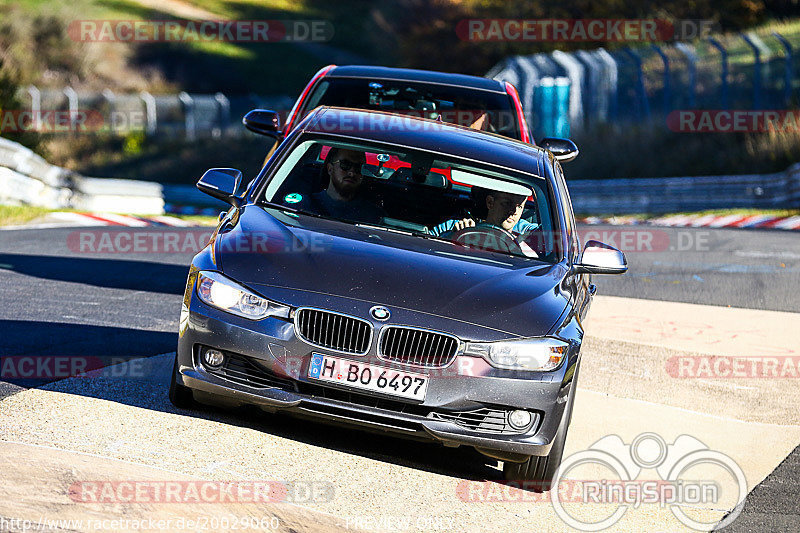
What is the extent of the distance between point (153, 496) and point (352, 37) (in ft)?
238

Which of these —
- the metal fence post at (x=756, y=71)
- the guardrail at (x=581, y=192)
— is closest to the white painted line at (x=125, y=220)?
the guardrail at (x=581, y=192)

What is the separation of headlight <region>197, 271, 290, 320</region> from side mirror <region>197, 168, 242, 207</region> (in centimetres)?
103

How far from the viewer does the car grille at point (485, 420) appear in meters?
5.38

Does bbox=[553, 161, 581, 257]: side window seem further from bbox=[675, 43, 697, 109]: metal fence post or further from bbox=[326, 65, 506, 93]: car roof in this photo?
bbox=[675, 43, 697, 109]: metal fence post

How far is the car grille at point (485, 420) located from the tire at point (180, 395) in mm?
1292

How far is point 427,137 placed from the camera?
22.9ft

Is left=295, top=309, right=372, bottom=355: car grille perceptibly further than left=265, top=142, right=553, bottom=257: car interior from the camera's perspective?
No

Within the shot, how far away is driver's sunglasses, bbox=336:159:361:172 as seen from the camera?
6703 mm

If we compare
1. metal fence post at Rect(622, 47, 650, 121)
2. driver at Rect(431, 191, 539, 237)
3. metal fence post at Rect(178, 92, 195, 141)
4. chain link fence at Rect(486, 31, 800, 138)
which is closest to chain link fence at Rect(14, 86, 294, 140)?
metal fence post at Rect(178, 92, 195, 141)

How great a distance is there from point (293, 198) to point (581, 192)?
777 inches

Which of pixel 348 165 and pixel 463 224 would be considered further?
pixel 348 165

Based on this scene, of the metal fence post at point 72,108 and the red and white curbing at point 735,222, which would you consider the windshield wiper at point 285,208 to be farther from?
the metal fence post at point 72,108

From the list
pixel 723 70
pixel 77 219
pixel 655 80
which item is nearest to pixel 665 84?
pixel 655 80

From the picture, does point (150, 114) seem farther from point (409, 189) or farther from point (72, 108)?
point (409, 189)
